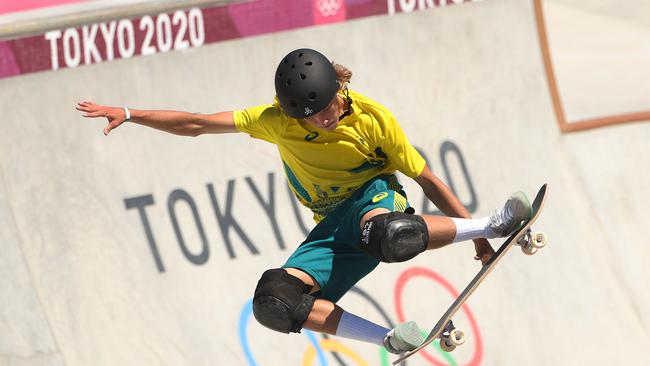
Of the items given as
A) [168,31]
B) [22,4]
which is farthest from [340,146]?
[22,4]

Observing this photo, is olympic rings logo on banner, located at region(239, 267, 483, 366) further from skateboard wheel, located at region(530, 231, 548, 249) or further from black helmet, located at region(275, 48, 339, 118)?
black helmet, located at region(275, 48, 339, 118)

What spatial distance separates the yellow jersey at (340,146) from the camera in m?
6.70

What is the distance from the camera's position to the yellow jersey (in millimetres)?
6703

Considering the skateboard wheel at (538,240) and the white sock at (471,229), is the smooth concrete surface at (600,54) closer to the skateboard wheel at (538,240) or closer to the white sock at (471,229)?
the skateboard wheel at (538,240)

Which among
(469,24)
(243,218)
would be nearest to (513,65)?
(469,24)

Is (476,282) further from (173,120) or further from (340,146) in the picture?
(173,120)

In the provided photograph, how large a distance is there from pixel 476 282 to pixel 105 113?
2541 millimetres

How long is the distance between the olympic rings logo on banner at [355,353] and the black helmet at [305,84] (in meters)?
3.62

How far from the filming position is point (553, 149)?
34.3 feet

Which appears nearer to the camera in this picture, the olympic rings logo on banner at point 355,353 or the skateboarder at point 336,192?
the skateboarder at point 336,192

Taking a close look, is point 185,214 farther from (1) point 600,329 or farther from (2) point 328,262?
(1) point 600,329

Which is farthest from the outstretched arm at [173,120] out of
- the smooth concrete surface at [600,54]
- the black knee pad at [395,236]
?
the smooth concrete surface at [600,54]

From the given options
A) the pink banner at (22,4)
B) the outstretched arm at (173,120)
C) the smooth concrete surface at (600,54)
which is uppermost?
the pink banner at (22,4)

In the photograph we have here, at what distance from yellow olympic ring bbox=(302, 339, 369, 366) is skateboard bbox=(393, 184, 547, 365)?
2.86 metres
